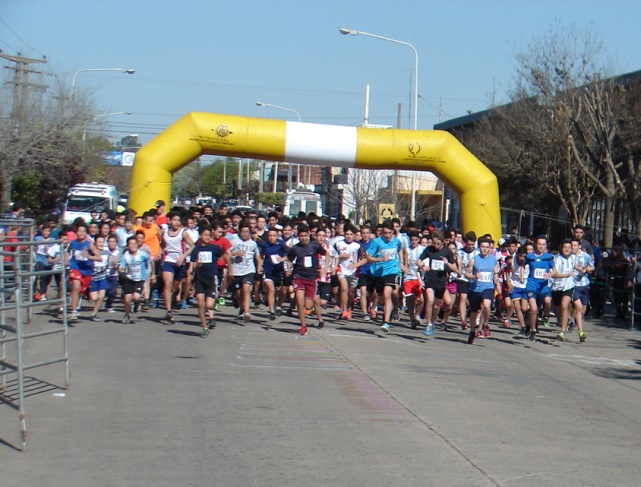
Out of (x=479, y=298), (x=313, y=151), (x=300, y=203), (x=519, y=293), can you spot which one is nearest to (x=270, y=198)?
(x=300, y=203)

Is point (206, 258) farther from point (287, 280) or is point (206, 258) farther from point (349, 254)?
point (349, 254)

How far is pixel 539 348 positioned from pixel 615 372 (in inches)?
77.5

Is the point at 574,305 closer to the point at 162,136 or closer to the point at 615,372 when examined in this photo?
the point at 615,372

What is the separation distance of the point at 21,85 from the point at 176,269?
723 inches

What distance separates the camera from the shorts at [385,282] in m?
15.7

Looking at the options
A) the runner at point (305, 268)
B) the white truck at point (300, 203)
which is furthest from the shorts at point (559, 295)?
the white truck at point (300, 203)

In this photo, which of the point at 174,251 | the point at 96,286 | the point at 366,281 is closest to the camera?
the point at 96,286

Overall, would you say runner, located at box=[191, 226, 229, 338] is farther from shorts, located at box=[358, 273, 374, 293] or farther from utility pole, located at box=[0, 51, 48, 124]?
utility pole, located at box=[0, 51, 48, 124]

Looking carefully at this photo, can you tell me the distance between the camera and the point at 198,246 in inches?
548

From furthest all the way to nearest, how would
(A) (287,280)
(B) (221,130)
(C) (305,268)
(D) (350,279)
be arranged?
1. (B) (221,130)
2. (D) (350,279)
3. (A) (287,280)
4. (C) (305,268)

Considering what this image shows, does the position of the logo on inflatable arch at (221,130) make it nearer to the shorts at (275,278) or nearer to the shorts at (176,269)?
the shorts at (176,269)

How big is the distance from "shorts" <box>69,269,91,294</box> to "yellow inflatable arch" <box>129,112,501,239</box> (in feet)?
16.6

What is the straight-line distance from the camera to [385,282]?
619 inches

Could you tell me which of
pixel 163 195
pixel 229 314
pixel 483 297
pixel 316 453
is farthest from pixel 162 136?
pixel 316 453
